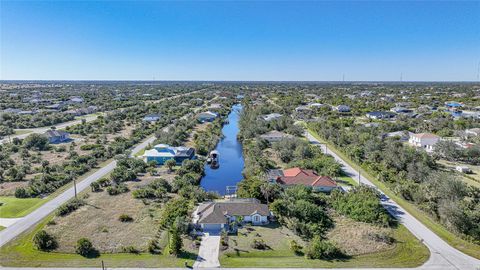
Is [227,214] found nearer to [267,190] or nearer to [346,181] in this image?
[267,190]

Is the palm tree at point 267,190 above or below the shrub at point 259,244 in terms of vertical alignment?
above

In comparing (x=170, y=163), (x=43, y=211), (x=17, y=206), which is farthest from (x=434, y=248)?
(x=17, y=206)

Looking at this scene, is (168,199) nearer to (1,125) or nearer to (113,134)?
(113,134)

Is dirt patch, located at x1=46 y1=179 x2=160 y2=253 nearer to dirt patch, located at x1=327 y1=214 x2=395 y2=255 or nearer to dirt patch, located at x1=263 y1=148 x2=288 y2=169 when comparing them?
dirt patch, located at x1=327 y1=214 x2=395 y2=255

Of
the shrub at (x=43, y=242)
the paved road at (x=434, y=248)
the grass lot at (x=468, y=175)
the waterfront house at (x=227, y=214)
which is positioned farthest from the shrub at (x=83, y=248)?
the grass lot at (x=468, y=175)

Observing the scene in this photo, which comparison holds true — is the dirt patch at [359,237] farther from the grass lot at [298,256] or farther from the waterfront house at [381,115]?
the waterfront house at [381,115]

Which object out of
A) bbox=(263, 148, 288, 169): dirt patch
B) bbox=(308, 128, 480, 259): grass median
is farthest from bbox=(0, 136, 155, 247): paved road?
bbox=(308, 128, 480, 259): grass median
